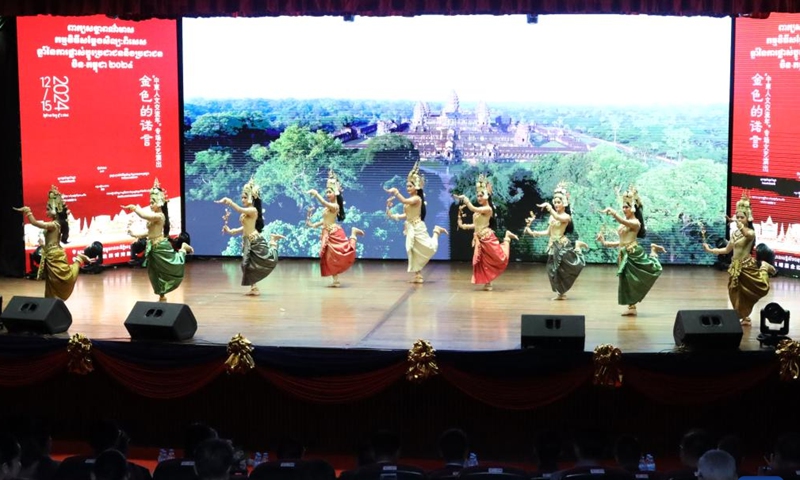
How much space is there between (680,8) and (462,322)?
318 cm

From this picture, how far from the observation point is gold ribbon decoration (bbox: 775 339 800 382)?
25.4ft

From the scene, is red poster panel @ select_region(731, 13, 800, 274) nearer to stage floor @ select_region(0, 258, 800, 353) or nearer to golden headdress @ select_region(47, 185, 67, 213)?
stage floor @ select_region(0, 258, 800, 353)

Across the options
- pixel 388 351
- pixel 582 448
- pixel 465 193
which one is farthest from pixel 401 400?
pixel 465 193

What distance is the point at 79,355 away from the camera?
8273mm

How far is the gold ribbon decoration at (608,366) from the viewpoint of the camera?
7789mm

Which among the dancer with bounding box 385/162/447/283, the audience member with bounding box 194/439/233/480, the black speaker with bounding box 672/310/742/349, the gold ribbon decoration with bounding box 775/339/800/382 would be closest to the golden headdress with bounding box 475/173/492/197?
the dancer with bounding box 385/162/447/283

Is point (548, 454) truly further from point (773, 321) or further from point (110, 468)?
point (773, 321)

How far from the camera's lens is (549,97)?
43.0ft

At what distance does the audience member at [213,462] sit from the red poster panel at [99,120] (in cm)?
757

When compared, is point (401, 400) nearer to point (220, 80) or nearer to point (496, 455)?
point (496, 455)

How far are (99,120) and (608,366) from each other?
734cm

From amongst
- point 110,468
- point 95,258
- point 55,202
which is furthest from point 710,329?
point 95,258

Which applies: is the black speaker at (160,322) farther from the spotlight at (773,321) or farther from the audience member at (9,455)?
the spotlight at (773,321)

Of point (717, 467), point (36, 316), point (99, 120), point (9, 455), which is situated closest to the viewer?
point (717, 467)
